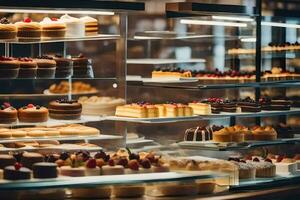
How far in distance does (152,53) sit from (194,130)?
6.31 ft

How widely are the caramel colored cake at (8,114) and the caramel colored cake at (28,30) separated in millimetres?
690

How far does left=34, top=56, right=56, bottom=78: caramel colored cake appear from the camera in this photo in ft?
24.0

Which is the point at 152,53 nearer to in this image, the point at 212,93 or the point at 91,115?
the point at 212,93

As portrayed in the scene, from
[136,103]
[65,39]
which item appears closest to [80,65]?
[65,39]

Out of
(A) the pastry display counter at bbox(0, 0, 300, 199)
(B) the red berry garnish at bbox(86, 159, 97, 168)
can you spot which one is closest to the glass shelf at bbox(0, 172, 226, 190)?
(A) the pastry display counter at bbox(0, 0, 300, 199)

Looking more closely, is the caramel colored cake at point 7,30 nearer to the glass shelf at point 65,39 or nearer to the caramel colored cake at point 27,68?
the glass shelf at point 65,39

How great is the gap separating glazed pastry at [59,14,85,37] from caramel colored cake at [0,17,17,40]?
502mm

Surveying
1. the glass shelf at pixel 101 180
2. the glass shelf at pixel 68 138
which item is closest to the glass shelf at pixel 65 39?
the glass shelf at pixel 68 138

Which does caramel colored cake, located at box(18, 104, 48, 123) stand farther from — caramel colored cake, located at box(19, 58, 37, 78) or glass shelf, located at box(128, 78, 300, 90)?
glass shelf, located at box(128, 78, 300, 90)

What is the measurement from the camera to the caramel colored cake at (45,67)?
7.33 m

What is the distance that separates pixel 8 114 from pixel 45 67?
22.1 inches

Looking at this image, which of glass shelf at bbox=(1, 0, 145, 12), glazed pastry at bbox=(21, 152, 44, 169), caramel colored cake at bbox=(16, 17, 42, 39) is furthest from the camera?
caramel colored cake at bbox=(16, 17, 42, 39)

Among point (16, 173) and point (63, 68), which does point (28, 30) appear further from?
point (16, 173)

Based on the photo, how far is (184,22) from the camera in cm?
970
